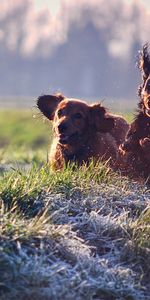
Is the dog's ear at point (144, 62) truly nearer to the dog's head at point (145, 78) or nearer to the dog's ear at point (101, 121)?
the dog's head at point (145, 78)

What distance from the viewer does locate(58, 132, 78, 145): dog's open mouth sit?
10.1 m

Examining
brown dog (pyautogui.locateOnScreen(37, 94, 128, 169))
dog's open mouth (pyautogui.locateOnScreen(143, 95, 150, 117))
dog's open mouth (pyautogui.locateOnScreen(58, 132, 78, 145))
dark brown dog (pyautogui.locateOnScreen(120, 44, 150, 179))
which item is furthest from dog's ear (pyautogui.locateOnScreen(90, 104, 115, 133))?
dog's open mouth (pyautogui.locateOnScreen(143, 95, 150, 117))

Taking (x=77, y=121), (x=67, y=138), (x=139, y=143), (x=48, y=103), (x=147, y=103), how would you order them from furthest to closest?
(x=48, y=103) < (x=77, y=121) < (x=67, y=138) < (x=139, y=143) < (x=147, y=103)

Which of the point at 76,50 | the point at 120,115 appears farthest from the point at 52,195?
the point at 76,50

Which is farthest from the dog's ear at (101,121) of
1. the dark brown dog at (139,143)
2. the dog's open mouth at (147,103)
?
the dog's open mouth at (147,103)

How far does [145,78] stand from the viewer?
1027 cm

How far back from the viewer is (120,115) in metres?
11.9

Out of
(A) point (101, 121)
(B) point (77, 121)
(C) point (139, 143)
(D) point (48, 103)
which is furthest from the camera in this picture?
(D) point (48, 103)

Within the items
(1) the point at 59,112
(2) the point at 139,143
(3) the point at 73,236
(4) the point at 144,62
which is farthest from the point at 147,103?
(3) the point at 73,236

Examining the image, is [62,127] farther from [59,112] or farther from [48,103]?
[48,103]

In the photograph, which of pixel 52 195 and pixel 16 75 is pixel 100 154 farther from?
pixel 16 75

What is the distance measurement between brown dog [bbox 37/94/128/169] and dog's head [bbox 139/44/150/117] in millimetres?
565

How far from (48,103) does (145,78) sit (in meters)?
1.24

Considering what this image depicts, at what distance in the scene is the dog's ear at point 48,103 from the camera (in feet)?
35.8
